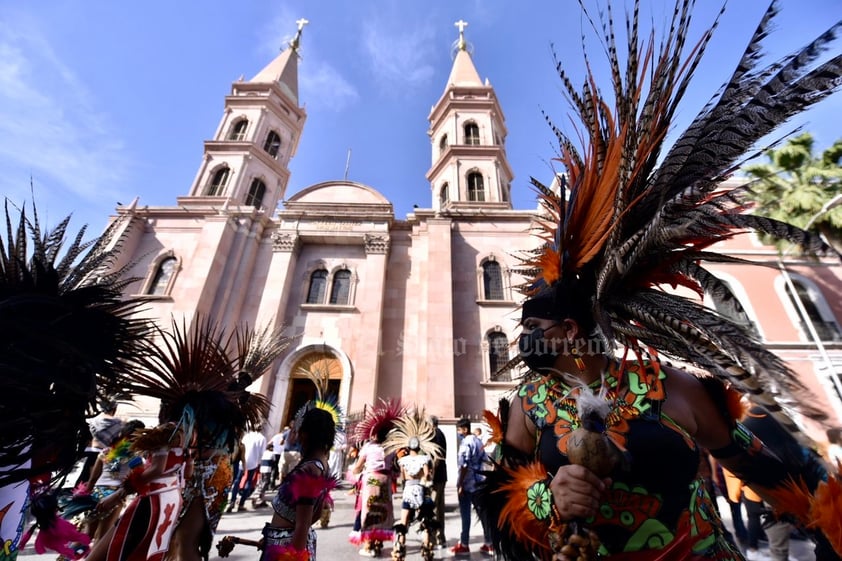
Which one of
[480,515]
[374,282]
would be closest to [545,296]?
[480,515]

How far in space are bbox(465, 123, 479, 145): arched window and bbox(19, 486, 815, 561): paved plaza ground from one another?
18.8 m

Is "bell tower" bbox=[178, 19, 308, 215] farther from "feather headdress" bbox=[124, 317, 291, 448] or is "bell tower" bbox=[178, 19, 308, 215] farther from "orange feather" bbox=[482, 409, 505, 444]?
"orange feather" bbox=[482, 409, 505, 444]

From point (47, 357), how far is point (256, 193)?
20.0 meters

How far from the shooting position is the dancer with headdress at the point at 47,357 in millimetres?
1806

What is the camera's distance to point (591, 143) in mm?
1778

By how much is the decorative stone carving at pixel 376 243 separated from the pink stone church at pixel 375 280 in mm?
54

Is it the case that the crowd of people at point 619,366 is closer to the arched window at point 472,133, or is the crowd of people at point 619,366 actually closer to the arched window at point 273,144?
the arched window at point 472,133

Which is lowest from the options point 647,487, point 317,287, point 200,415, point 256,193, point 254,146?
point 647,487

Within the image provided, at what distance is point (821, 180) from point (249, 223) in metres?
22.9

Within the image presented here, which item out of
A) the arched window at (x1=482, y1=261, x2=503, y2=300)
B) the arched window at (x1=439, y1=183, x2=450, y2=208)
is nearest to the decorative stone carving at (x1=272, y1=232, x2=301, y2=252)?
the arched window at (x1=439, y1=183, x2=450, y2=208)

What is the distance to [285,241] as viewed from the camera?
52.3 ft

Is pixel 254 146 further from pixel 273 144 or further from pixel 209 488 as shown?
pixel 209 488

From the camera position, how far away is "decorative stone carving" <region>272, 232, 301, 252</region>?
1577 cm


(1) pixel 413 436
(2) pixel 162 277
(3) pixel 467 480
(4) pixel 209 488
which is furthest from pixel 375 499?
(2) pixel 162 277
